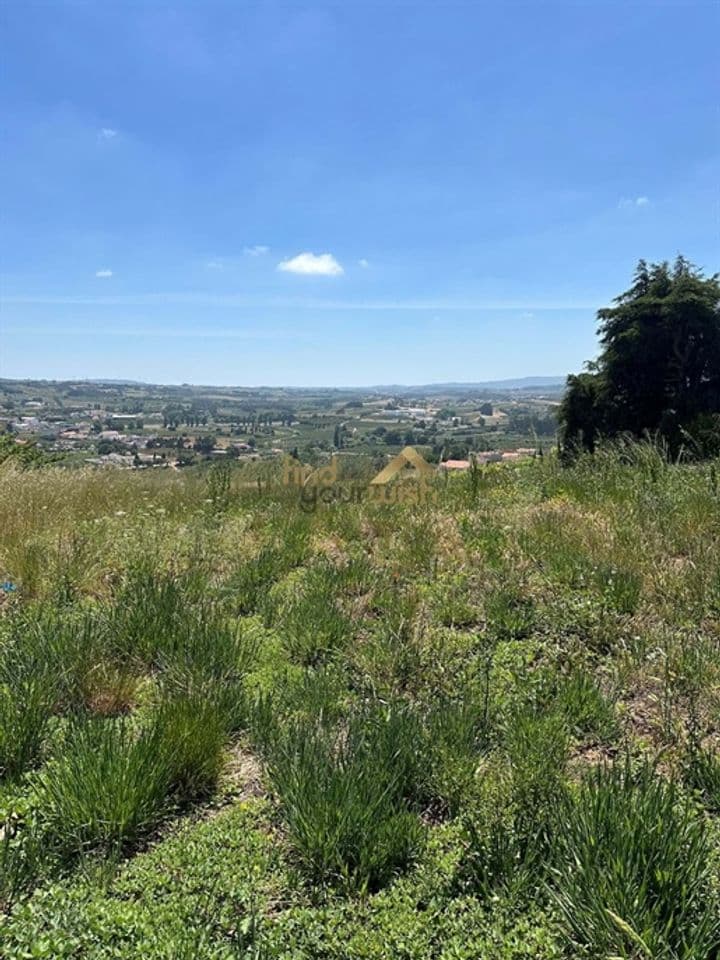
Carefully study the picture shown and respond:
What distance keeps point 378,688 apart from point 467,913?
1143 millimetres

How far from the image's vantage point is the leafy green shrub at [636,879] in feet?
4.45

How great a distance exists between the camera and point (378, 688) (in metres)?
2.64

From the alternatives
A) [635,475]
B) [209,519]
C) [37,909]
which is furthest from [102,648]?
[635,475]

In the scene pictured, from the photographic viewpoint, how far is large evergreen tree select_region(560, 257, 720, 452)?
70.4 ft

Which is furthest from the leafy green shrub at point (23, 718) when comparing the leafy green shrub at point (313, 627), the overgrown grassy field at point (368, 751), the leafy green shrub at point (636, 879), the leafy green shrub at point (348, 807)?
the leafy green shrub at point (636, 879)

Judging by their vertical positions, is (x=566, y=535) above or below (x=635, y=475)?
below

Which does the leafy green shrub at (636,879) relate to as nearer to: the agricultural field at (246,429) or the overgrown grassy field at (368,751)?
the overgrown grassy field at (368,751)

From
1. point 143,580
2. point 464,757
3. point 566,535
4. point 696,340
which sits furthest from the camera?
point 696,340

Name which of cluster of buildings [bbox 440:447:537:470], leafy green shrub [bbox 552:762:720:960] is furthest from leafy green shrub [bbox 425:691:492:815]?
cluster of buildings [bbox 440:447:537:470]

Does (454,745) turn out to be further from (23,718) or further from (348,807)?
(23,718)

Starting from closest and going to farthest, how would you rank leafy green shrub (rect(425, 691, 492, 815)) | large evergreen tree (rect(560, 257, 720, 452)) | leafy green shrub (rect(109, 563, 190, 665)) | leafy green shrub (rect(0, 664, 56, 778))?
leafy green shrub (rect(425, 691, 492, 815)) → leafy green shrub (rect(0, 664, 56, 778)) → leafy green shrub (rect(109, 563, 190, 665)) → large evergreen tree (rect(560, 257, 720, 452))

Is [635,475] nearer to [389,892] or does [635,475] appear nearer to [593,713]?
[593,713]

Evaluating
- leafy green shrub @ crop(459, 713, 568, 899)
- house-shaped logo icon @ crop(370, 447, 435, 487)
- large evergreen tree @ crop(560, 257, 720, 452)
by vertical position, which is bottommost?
leafy green shrub @ crop(459, 713, 568, 899)

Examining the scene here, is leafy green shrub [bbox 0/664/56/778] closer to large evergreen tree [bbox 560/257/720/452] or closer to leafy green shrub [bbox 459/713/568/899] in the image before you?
leafy green shrub [bbox 459/713/568/899]
